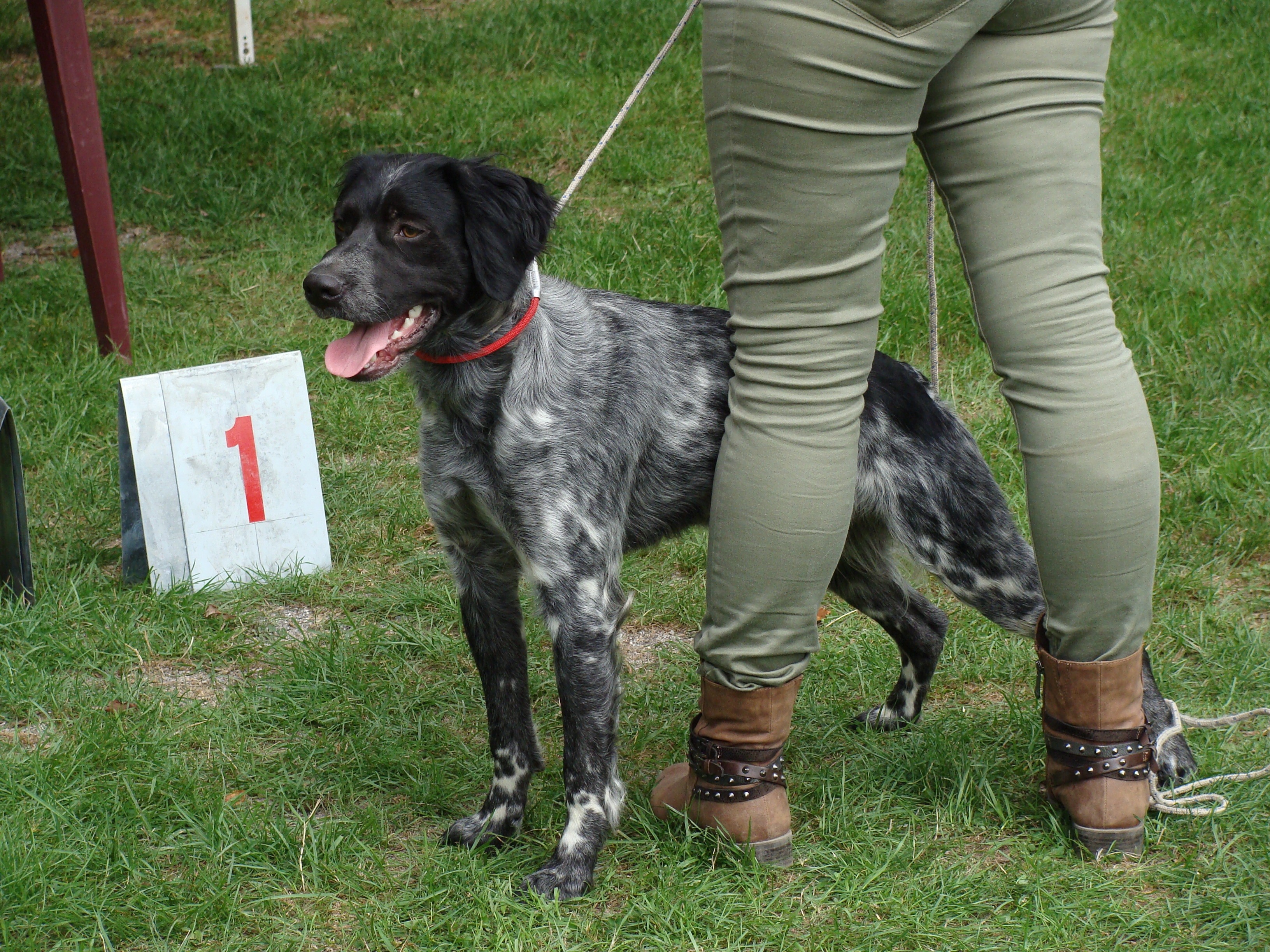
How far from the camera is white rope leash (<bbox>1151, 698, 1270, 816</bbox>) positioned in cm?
241

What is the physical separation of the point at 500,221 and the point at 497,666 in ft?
2.95

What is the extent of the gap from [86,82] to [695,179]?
8.94 ft

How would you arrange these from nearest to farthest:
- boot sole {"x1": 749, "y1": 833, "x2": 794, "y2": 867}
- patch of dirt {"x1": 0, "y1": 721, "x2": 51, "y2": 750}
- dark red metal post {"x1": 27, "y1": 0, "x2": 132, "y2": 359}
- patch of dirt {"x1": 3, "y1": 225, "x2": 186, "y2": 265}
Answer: boot sole {"x1": 749, "y1": 833, "x2": 794, "y2": 867}
patch of dirt {"x1": 0, "y1": 721, "x2": 51, "y2": 750}
dark red metal post {"x1": 27, "y1": 0, "x2": 132, "y2": 359}
patch of dirt {"x1": 3, "y1": 225, "x2": 186, "y2": 265}

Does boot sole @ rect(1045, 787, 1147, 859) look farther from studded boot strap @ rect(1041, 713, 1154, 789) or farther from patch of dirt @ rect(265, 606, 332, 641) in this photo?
patch of dirt @ rect(265, 606, 332, 641)

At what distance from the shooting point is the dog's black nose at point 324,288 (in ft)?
7.52

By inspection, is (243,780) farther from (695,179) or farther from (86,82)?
(695,179)

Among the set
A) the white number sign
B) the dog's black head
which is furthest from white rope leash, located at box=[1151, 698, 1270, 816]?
the white number sign

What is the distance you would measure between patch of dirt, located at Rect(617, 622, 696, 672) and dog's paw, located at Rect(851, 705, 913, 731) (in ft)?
1.83

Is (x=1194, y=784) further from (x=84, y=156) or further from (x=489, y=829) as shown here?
(x=84, y=156)

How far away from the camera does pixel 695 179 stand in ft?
20.1

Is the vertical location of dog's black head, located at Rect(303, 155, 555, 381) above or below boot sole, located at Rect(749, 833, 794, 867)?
above

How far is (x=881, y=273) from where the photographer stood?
2.09 m

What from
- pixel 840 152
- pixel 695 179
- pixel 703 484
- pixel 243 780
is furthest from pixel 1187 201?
pixel 243 780

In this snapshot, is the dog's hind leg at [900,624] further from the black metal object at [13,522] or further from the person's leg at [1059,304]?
the black metal object at [13,522]
